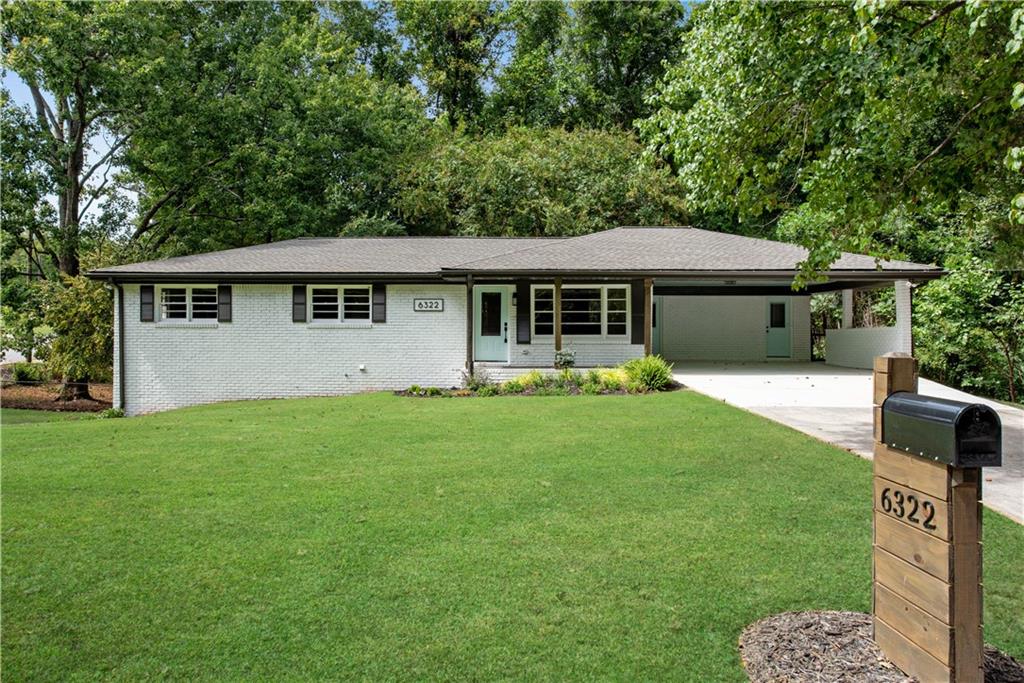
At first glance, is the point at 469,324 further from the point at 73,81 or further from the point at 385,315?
the point at 73,81

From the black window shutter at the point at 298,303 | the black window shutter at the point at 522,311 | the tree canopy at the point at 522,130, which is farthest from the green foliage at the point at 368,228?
the black window shutter at the point at 522,311

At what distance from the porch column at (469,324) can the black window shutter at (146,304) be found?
25.5 ft

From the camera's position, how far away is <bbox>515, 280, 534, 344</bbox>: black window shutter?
17188 millimetres

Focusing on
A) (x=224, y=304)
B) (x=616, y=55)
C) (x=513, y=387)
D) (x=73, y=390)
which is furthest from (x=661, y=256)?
(x=616, y=55)

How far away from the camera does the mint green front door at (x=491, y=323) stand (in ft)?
58.5

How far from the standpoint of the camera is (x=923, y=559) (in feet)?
10.0

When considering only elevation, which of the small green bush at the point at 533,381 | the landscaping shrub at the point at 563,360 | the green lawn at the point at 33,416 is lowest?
the green lawn at the point at 33,416

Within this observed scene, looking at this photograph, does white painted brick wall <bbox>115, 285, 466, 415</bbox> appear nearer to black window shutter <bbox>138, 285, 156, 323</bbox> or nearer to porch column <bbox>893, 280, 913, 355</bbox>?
black window shutter <bbox>138, 285, 156, 323</bbox>

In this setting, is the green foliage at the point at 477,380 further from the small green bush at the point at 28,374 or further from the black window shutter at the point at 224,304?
the small green bush at the point at 28,374

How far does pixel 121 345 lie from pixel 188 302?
184 cm

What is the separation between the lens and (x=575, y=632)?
3691mm

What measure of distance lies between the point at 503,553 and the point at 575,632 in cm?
115

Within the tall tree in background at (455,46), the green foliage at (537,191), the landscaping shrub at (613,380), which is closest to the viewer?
the landscaping shrub at (613,380)

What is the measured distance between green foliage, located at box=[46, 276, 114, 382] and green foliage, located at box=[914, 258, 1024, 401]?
21.8 metres
